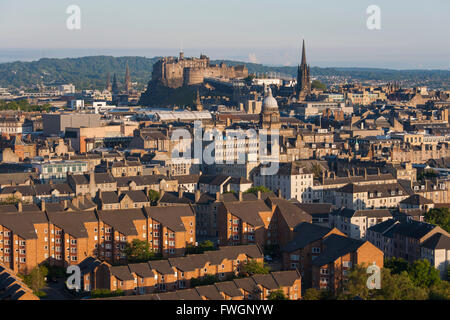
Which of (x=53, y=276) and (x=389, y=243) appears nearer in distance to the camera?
(x=53, y=276)

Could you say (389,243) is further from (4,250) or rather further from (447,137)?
(447,137)

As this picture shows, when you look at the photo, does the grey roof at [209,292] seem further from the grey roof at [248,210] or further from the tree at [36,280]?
the grey roof at [248,210]

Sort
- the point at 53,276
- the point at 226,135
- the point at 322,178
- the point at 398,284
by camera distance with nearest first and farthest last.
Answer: the point at 398,284
the point at 53,276
the point at 322,178
the point at 226,135

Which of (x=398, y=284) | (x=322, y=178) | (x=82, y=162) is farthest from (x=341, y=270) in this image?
(x=82, y=162)

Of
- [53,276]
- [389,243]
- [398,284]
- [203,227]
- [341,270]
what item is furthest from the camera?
[203,227]

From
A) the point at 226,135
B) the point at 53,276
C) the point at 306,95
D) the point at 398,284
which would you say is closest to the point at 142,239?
the point at 53,276

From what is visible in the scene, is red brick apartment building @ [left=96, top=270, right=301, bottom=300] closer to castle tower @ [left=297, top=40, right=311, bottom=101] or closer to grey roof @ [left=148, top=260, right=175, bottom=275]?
grey roof @ [left=148, top=260, right=175, bottom=275]

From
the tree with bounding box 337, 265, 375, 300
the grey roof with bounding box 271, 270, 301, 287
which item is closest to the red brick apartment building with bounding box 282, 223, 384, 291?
the tree with bounding box 337, 265, 375, 300
